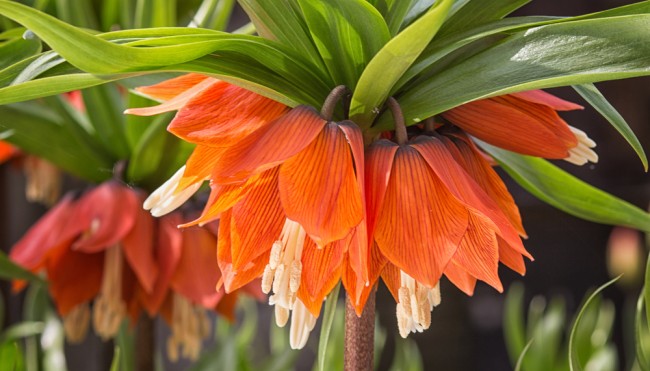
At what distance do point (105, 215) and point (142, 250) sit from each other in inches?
1.9

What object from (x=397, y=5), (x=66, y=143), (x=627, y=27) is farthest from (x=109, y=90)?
(x=627, y=27)

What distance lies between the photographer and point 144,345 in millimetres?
857

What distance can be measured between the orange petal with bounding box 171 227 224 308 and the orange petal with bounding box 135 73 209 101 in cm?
32

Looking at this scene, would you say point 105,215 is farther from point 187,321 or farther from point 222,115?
point 222,115

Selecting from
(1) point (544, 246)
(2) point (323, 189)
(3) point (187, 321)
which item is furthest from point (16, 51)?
(1) point (544, 246)

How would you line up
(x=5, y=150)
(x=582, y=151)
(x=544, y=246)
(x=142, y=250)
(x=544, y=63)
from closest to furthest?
(x=544, y=63), (x=582, y=151), (x=142, y=250), (x=5, y=150), (x=544, y=246)

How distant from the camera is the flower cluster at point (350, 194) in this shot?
1.34 feet

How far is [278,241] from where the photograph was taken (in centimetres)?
44

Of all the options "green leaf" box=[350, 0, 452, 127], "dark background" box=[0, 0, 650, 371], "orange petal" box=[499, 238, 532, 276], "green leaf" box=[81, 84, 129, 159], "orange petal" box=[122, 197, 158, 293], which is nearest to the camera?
"green leaf" box=[350, 0, 452, 127]

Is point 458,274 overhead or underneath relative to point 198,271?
overhead

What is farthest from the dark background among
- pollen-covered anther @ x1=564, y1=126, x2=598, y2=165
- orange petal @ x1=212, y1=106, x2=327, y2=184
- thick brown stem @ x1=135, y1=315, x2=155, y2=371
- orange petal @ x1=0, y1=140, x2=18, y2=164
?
orange petal @ x1=212, y1=106, x2=327, y2=184

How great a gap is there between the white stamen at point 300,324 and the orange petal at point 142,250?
33cm

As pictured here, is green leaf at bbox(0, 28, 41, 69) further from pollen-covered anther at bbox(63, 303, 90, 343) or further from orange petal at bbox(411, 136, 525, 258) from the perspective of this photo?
pollen-covered anther at bbox(63, 303, 90, 343)

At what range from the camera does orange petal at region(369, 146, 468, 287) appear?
0.41 meters
